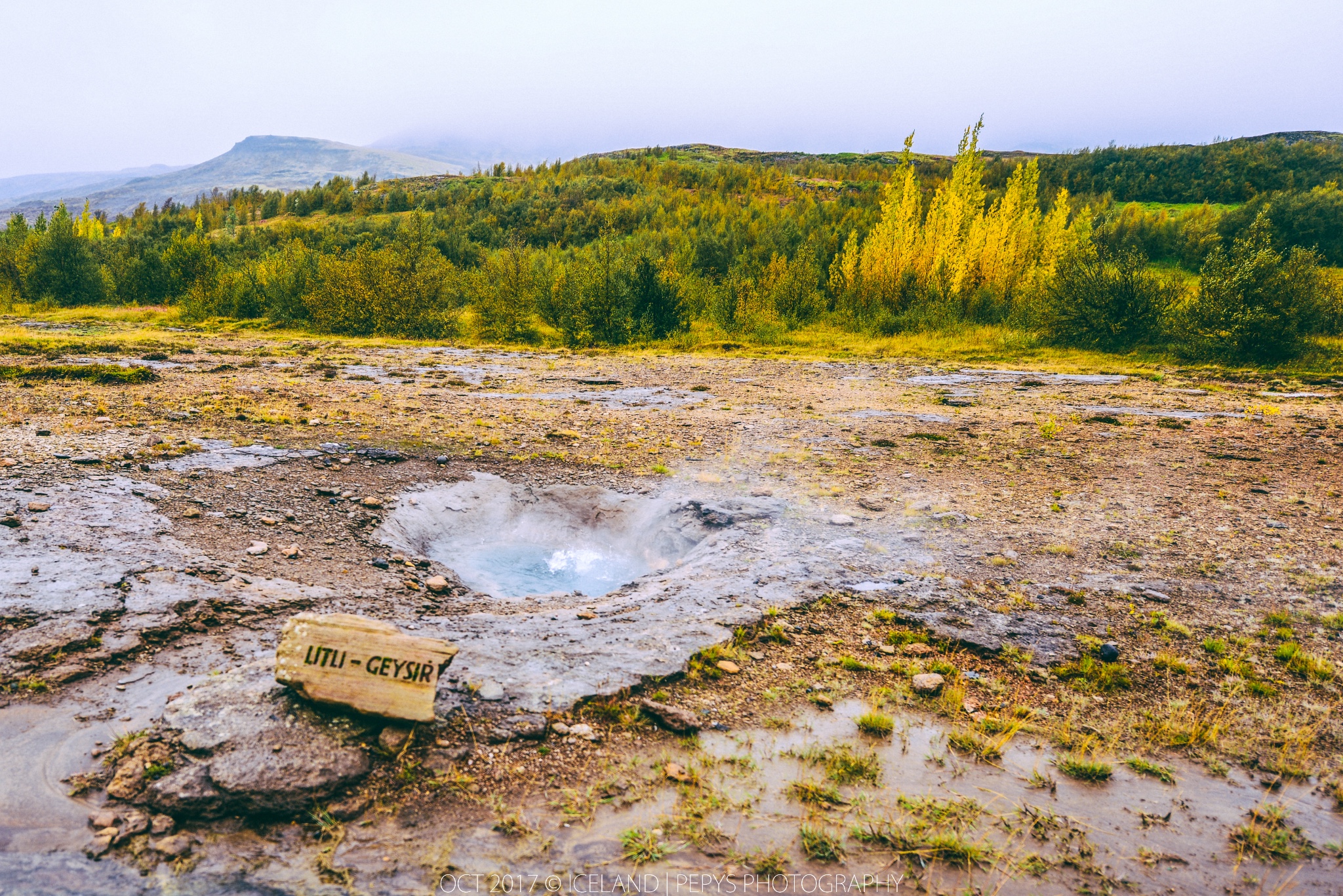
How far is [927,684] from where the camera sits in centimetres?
395

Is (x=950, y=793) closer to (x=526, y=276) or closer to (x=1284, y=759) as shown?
(x=1284, y=759)

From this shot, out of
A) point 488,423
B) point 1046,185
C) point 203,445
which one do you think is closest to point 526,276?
point 488,423

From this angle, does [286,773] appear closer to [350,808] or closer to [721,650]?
[350,808]

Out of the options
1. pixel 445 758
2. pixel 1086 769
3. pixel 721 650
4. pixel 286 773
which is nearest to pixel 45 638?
pixel 286 773

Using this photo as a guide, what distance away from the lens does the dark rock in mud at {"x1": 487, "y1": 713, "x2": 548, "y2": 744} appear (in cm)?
331

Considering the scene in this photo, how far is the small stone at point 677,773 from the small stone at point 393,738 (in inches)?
51.9

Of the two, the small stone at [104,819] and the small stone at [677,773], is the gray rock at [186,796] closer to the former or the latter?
the small stone at [104,819]

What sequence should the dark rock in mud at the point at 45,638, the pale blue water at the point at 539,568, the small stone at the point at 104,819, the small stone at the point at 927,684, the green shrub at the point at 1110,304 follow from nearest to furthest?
the small stone at the point at 104,819
the dark rock in mud at the point at 45,638
the small stone at the point at 927,684
the pale blue water at the point at 539,568
the green shrub at the point at 1110,304

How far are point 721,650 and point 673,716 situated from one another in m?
0.77

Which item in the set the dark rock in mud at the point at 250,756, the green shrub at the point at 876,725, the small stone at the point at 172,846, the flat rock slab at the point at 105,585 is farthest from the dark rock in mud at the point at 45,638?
the green shrub at the point at 876,725

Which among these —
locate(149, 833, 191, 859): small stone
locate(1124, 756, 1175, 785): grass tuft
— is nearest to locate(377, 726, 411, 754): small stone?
locate(149, 833, 191, 859): small stone

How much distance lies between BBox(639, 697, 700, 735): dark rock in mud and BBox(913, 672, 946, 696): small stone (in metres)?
1.47

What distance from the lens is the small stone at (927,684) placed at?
3941mm

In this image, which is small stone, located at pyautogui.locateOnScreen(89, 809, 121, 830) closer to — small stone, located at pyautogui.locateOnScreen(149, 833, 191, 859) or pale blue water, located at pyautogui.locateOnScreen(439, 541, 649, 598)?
small stone, located at pyautogui.locateOnScreen(149, 833, 191, 859)
